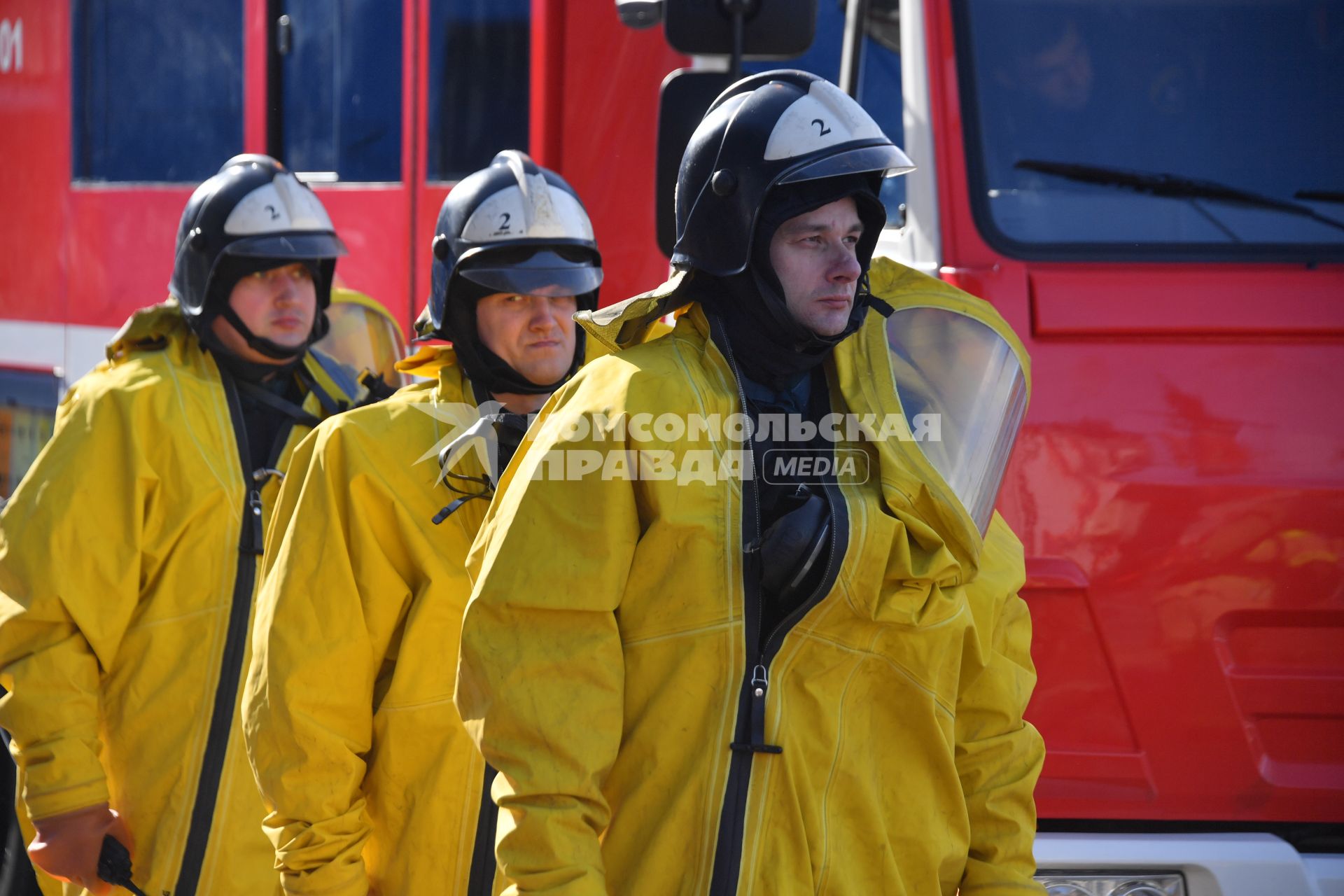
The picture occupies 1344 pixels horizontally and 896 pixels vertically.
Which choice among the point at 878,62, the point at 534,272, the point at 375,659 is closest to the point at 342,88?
the point at 878,62

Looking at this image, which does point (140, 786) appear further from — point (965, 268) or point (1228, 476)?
point (1228, 476)

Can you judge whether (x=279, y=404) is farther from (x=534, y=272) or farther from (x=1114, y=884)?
(x=1114, y=884)

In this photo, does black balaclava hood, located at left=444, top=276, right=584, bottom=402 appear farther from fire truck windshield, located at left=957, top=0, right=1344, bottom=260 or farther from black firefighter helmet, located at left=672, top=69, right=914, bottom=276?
fire truck windshield, located at left=957, top=0, right=1344, bottom=260

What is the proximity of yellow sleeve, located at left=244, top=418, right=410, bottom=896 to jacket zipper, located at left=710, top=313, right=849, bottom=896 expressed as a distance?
32.8 inches

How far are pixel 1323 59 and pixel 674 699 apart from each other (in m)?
2.35

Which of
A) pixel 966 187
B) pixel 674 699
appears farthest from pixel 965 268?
pixel 674 699

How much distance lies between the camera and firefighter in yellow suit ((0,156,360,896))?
311cm

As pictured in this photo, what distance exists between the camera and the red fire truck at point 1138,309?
10.1ft

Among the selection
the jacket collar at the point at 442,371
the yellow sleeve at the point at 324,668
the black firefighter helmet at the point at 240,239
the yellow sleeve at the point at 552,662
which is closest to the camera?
the yellow sleeve at the point at 552,662

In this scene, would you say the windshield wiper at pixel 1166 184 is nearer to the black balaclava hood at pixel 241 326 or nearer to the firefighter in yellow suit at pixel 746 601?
the firefighter in yellow suit at pixel 746 601

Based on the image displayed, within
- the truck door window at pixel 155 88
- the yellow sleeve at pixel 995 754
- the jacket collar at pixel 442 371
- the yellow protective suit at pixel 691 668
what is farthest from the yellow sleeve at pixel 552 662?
the truck door window at pixel 155 88

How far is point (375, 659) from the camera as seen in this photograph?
8.67 ft

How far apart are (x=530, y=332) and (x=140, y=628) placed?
1057 mm

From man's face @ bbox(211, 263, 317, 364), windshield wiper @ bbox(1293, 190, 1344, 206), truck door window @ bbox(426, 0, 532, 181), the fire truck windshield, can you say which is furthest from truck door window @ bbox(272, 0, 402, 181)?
windshield wiper @ bbox(1293, 190, 1344, 206)
